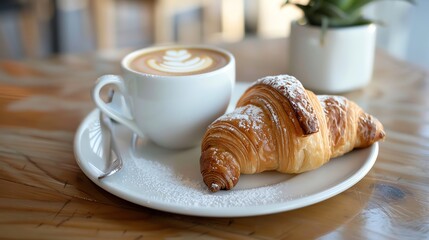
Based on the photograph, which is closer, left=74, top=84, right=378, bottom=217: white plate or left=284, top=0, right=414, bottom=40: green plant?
left=74, top=84, right=378, bottom=217: white plate

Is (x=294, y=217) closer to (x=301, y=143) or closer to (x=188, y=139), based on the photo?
(x=301, y=143)

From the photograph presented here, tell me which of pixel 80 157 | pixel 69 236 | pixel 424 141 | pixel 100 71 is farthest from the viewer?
pixel 100 71

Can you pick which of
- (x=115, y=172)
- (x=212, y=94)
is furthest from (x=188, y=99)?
(x=115, y=172)

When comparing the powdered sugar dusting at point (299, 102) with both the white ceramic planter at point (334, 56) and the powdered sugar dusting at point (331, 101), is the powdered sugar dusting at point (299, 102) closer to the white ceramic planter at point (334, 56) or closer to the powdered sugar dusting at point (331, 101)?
the powdered sugar dusting at point (331, 101)

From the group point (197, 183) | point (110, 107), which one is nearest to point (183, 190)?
point (197, 183)

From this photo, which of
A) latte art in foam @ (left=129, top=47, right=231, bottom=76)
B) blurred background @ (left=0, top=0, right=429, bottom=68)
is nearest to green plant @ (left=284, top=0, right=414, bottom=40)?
latte art in foam @ (left=129, top=47, right=231, bottom=76)

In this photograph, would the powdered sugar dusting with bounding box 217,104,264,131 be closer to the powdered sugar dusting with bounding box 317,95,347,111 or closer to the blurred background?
the powdered sugar dusting with bounding box 317,95,347,111
